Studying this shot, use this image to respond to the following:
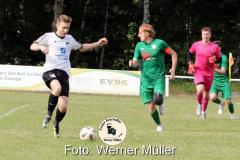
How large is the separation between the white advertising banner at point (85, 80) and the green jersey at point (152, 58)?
14422mm

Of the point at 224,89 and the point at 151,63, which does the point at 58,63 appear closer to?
the point at 151,63

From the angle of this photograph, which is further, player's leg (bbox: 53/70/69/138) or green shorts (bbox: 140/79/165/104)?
green shorts (bbox: 140/79/165/104)

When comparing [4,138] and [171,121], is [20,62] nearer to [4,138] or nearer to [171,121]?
[171,121]

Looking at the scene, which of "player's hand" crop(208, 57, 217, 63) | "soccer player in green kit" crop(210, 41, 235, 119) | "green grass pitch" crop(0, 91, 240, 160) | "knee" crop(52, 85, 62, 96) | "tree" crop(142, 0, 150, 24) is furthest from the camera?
"tree" crop(142, 0, 150, 24)

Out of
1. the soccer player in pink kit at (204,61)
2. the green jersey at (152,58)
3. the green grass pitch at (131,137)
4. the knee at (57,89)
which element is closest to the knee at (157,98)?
the green jersey at (152,58)

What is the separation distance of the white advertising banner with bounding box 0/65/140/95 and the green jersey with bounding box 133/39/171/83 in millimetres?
14422

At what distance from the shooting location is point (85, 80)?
25.0m

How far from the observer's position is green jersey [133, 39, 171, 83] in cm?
1000

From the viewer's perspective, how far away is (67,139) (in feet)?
29.2

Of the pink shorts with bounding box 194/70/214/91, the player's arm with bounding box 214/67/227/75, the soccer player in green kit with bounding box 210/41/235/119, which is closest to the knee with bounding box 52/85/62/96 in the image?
the pink shorts with bounding box 194/70/214/91

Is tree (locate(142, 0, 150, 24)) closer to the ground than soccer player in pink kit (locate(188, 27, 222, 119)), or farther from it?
farther from it

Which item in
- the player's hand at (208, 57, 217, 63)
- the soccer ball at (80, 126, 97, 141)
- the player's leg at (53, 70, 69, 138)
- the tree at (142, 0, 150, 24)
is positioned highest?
the tree at (142, 0, 150, 24)

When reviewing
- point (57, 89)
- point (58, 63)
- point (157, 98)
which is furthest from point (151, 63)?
point (57, 89)

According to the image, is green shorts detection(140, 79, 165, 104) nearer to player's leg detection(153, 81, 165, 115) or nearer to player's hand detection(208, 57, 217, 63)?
player's leg detection(153, 81, 165, 115)
